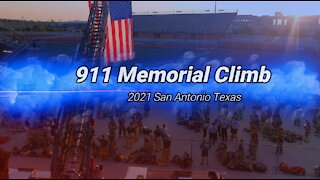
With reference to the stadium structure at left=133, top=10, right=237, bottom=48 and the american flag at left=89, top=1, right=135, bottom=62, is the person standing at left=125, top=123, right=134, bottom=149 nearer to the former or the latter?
the american flag at left=89, top=1, right=135, bottom=62

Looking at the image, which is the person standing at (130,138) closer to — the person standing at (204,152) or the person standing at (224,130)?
the person standing at (204,152)

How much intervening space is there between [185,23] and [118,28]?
36463mm

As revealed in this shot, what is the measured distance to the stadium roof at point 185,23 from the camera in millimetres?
42531

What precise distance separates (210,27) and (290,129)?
28530 millimetres

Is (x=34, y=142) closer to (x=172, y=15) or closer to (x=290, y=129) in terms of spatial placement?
(x=290, y=129)

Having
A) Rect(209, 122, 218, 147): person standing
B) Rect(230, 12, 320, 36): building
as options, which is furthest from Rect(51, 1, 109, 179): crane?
Rect(230, 12, 320, 36): building

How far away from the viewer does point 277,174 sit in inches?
414

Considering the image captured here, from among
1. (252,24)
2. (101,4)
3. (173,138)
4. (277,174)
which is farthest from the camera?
(252,24)

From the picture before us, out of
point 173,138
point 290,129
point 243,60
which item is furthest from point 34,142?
point 243,60

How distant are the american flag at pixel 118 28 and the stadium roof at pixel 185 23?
32.9 m

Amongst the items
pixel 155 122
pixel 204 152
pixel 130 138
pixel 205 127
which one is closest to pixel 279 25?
pixel 155 122

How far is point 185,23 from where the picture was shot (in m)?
45.1

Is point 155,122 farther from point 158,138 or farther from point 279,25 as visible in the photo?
point 279,25

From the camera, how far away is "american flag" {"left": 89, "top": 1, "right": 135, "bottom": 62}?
9.25 metres
